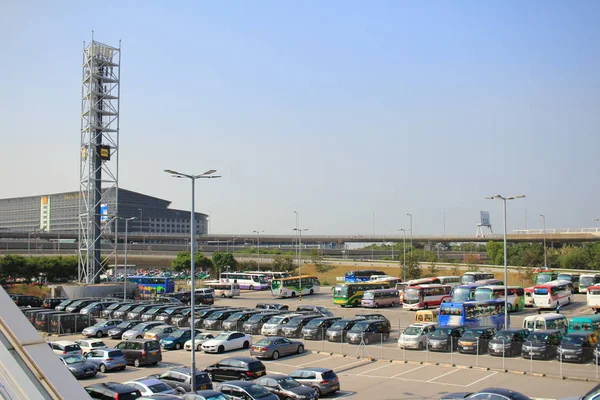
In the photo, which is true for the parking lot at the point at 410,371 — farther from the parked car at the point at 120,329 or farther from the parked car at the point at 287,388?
the parked car at the point at 120,329

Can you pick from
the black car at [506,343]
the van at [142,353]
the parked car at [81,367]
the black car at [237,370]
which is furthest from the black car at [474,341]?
the parked car at [81,367]

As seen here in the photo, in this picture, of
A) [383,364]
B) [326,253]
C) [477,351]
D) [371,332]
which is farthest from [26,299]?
[326,253]

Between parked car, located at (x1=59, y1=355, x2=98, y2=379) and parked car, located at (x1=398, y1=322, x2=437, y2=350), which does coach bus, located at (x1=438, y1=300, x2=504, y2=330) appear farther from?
parked car, located at (x1=59, y1=355, x2=98, y2=379)

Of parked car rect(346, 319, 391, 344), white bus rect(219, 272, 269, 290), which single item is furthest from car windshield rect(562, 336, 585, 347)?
white bus rect(219, 272, 269, 290)

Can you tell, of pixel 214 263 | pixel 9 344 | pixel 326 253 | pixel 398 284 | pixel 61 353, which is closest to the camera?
pixel 9 344

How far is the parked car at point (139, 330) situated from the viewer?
3173 cm

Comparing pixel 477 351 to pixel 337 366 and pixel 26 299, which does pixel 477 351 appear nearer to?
pixel 337 366

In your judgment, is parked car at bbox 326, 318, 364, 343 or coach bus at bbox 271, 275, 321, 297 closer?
parked car at bbox 326, 318, 364, 343

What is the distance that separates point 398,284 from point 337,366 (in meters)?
40.8

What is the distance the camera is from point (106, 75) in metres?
64.8

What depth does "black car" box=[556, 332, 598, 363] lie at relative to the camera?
2427 cm

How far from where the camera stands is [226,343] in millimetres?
28547

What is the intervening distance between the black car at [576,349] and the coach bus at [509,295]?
17186 mm

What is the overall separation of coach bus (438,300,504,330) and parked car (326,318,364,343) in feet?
23.3
